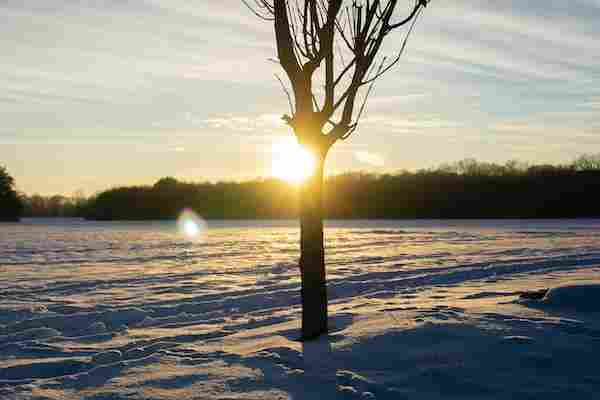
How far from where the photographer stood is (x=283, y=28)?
236 inches

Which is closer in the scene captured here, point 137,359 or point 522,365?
point 522,365

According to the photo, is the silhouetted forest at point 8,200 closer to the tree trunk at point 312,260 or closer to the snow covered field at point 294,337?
the snow covered field at point 294,337

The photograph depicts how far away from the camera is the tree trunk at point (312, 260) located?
5.88 meters

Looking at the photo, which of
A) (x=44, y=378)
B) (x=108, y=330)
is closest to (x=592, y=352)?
(x=44, y=378)

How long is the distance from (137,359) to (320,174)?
252 centimetres

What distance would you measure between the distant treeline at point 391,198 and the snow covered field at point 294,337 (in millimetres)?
39888

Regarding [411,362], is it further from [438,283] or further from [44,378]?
[438,283]

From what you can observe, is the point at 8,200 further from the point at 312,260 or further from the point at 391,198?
the point at 312,260

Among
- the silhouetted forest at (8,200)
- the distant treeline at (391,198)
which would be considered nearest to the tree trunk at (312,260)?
the distant treeline at (391,198)

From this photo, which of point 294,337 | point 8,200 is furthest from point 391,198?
point 294,337

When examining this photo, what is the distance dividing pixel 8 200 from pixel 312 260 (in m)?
65.2

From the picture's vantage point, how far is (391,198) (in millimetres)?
57312

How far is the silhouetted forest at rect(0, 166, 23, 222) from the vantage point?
204ft

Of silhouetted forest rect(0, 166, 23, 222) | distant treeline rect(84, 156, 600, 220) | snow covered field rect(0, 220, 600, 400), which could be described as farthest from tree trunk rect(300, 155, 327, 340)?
silhouetted forest rect(0, 166, 23, 222)
